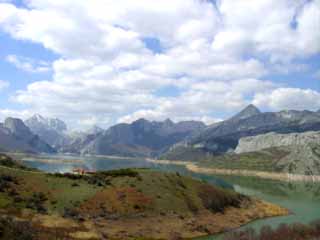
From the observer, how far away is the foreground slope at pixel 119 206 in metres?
87.2

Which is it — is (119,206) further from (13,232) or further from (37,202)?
(13,232)

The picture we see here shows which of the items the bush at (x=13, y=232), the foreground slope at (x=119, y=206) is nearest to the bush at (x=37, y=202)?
the foreground slope at (x=119, y=206)

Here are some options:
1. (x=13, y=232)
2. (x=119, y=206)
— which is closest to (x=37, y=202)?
(x=119, y=206)

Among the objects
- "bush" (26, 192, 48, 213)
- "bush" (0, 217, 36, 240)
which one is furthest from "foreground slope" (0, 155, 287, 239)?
"bush" (0, 217, 36, 240)

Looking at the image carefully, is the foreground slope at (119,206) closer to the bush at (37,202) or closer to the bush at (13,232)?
the bush at (37,202)

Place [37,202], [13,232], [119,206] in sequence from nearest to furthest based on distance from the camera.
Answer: [13,232]
[37,202]
[119,206]

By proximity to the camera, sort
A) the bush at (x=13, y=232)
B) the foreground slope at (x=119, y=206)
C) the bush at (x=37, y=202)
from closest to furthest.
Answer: the bush at (x=13, y=232) < the foreground slope at (x=119, y=206) < the bush at (x=37, y=202)

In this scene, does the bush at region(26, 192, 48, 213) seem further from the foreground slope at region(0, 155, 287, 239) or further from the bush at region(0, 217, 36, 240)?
the bush at region(0, 217, 36, 240)

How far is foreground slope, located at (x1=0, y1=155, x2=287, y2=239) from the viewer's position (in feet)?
286

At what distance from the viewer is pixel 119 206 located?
10025 centimetres

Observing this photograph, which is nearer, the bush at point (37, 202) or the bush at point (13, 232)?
the bush at point (13, 232)

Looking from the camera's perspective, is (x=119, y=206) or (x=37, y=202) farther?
(x=119, y=206)

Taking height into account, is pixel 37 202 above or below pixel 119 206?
above

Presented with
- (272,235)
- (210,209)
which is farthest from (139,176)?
(272,235)
